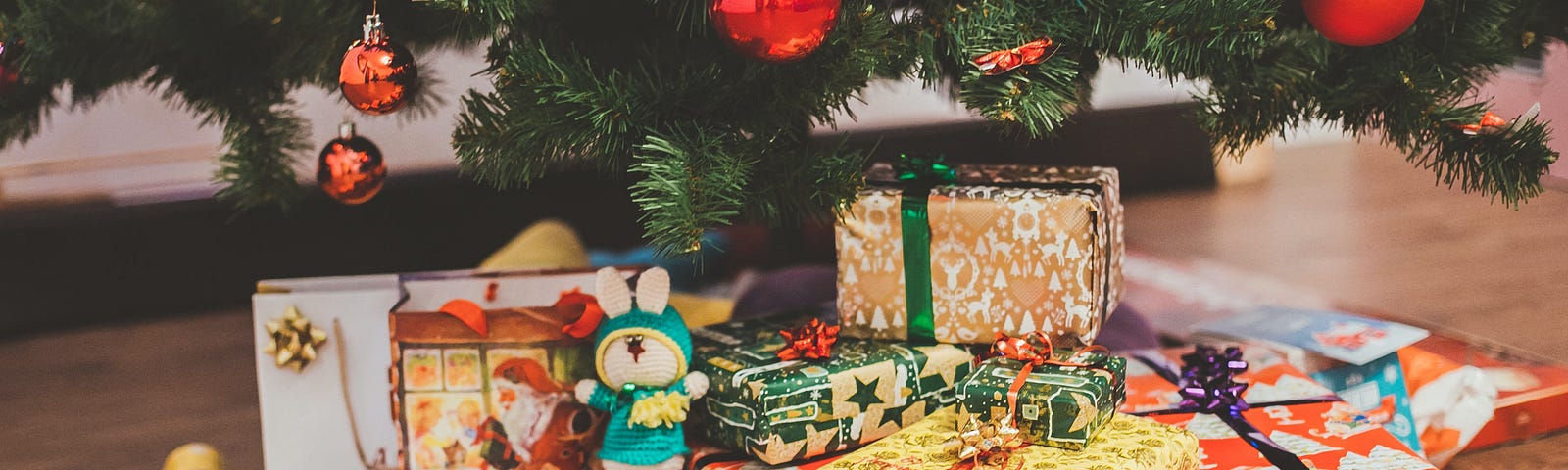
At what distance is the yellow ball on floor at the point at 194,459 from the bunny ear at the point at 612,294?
0.32m

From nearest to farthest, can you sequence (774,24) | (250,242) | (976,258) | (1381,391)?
(774,24) < (976,258) < (1381,391) < (250,242)

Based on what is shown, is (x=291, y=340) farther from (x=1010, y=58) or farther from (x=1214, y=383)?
(x=1214, y=383)

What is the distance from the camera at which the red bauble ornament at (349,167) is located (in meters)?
0.85

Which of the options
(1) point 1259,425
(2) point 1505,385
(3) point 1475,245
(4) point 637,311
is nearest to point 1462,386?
(2) point 1505,385

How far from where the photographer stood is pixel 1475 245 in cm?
151

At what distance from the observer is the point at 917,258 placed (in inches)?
32.1

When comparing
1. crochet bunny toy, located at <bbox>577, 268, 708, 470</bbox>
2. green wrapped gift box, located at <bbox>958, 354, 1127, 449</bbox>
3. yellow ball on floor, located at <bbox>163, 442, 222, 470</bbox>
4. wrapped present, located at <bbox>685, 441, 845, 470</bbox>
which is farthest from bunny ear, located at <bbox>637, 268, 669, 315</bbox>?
yellow ball on floor, located at <bbox>163, 442, 222, 470</bbox>

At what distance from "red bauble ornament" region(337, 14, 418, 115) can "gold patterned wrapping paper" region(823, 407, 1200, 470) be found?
36 centimetres

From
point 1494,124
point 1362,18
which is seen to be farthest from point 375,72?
point 1494,124

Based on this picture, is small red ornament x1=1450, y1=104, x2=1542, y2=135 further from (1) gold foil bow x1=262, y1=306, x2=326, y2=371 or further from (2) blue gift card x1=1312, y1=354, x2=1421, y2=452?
(1) gold foil bow x1=262, y1=306, x2=326, y2=371

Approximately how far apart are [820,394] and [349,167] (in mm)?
381

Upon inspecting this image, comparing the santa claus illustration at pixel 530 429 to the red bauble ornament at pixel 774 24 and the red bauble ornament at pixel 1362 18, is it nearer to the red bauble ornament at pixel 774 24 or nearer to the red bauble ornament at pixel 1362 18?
the red bauble ornament at pixel 774 24

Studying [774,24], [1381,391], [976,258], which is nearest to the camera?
[774,24]

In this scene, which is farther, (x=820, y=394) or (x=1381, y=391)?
(x=1381, y=391)
